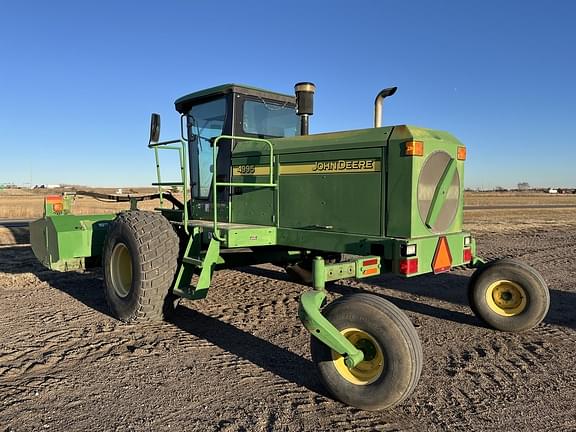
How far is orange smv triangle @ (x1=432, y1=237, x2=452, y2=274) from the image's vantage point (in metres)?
4.16

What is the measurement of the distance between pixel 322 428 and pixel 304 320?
75 cm

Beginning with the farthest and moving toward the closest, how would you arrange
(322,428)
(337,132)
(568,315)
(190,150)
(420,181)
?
(190,150) → (568,315) → (337,132) → (420,181) → (322,428)

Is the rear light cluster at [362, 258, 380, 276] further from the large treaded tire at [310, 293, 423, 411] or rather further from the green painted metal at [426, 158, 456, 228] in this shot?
the green painted metal at [426, 158, 456, 228]

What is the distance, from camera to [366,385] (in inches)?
127

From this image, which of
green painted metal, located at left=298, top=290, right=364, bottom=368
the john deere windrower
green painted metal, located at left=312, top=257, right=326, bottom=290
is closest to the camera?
green painted metal, located at left=298, top=290, right=364, bottom=368

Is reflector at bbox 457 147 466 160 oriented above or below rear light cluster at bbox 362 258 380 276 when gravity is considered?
above

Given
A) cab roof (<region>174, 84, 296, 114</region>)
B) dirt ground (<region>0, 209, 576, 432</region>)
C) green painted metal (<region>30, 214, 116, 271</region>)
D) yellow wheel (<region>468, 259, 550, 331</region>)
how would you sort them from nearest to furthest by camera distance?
dirt ground (<region>0, 209, 576, 432</region>), yellow wheel (<region>468, 259, 550, 331</region>), cab roof (<region>174, 84, 296, 114</region>), green painted metal (<region>30, 214, 116, 271</region>)

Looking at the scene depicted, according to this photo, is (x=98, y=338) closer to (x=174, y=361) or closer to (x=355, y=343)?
(x=174, y=361)

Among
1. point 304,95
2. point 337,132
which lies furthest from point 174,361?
point 304,95

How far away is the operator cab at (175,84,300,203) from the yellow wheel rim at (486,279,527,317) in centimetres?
304

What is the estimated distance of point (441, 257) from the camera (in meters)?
4.22

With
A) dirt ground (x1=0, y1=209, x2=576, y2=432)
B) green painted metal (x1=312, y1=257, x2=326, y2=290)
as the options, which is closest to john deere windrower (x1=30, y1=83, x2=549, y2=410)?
green painted metal (x1=312, y1=257, x2=326, y2=290)

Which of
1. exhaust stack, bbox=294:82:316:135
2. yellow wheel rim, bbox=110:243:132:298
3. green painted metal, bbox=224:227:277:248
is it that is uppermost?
exhaust stack, bbox=294:82:316:135

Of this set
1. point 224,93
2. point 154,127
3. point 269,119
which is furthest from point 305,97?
point 154,127
